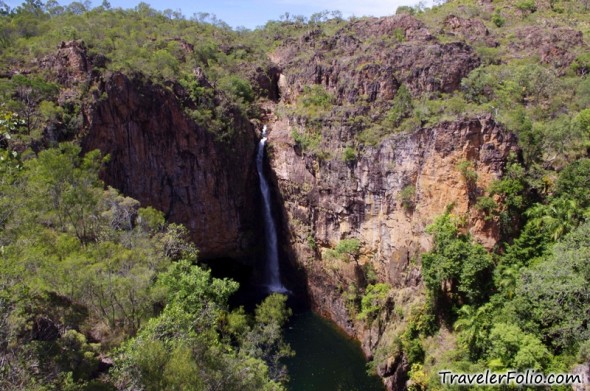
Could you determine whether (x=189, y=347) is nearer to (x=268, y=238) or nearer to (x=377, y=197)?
(x=377, y=197)

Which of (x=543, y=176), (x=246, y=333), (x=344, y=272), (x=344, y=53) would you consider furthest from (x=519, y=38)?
(x=246, y=333)

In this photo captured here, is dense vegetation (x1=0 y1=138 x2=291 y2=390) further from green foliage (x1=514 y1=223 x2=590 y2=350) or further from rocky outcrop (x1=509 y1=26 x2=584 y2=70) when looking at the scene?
rocky outcrop (x1=509 y1=26 x2=584 y2=70)

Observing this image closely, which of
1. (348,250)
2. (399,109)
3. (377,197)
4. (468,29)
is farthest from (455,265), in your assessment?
(468,29)

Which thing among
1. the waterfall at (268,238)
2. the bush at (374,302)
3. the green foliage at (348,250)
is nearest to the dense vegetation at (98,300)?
the bush at (374,302)

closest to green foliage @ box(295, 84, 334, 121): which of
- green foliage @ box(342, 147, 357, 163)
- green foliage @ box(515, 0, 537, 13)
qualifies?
green foliage @ box(342, 147, 357, 163)

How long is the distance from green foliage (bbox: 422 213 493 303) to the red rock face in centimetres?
1503

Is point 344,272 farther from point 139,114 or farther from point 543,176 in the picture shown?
point 139,114

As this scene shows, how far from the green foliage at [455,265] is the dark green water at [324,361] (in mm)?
6166

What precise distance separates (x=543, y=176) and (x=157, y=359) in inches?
726

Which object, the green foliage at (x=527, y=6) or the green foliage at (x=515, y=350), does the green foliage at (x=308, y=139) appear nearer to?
the green foliage at (x=515, y=350)

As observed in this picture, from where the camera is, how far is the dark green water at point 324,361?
2130 centimetres

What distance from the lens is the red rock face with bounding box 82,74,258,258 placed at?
85.6 ft

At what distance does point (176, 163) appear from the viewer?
93.5ft

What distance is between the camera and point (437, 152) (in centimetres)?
2177
